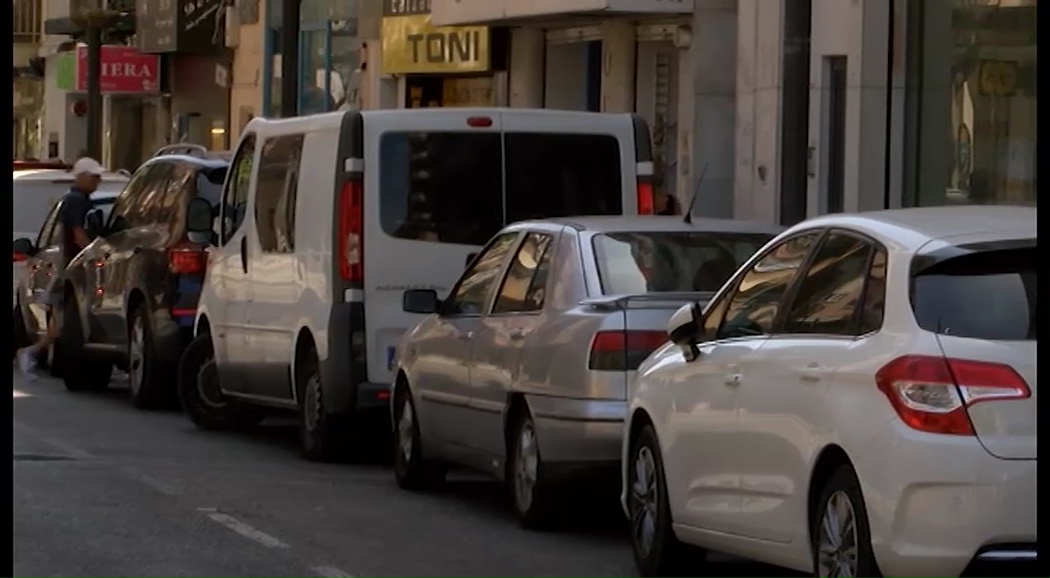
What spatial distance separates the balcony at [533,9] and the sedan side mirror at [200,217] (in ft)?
27.6

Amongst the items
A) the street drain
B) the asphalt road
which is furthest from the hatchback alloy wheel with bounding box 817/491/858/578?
the street drain

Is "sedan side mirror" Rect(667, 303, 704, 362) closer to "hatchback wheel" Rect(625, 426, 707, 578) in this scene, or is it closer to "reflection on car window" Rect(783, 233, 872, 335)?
"hatchback wheel" Rect(625, 426, 707, 578)

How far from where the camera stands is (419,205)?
44.0 ft

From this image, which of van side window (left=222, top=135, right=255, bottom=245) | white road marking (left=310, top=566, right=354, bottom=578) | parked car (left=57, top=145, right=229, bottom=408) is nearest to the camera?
white road marking (left=310, top=566, right=354, bottom=578)

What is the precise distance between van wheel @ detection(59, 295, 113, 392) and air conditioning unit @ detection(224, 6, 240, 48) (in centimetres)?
1537

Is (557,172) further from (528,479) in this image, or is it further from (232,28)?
(232,28)

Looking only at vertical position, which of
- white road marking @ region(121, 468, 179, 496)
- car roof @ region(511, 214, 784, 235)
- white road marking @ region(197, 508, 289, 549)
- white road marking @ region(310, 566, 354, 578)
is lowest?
white road marking @ region(121, 468, 179, 496)

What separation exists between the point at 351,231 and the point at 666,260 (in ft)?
9.21

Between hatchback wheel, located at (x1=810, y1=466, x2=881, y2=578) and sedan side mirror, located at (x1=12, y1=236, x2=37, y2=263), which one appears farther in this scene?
sedan side mirror, located at (x1=12, y1=236, x2=37, y2=263)

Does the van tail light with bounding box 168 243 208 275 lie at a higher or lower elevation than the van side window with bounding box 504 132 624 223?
lower

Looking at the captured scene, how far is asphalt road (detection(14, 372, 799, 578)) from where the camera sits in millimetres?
9734

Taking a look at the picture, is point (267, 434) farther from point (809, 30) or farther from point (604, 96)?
point (604, 96)

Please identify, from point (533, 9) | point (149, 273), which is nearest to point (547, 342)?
point (149, 273)
